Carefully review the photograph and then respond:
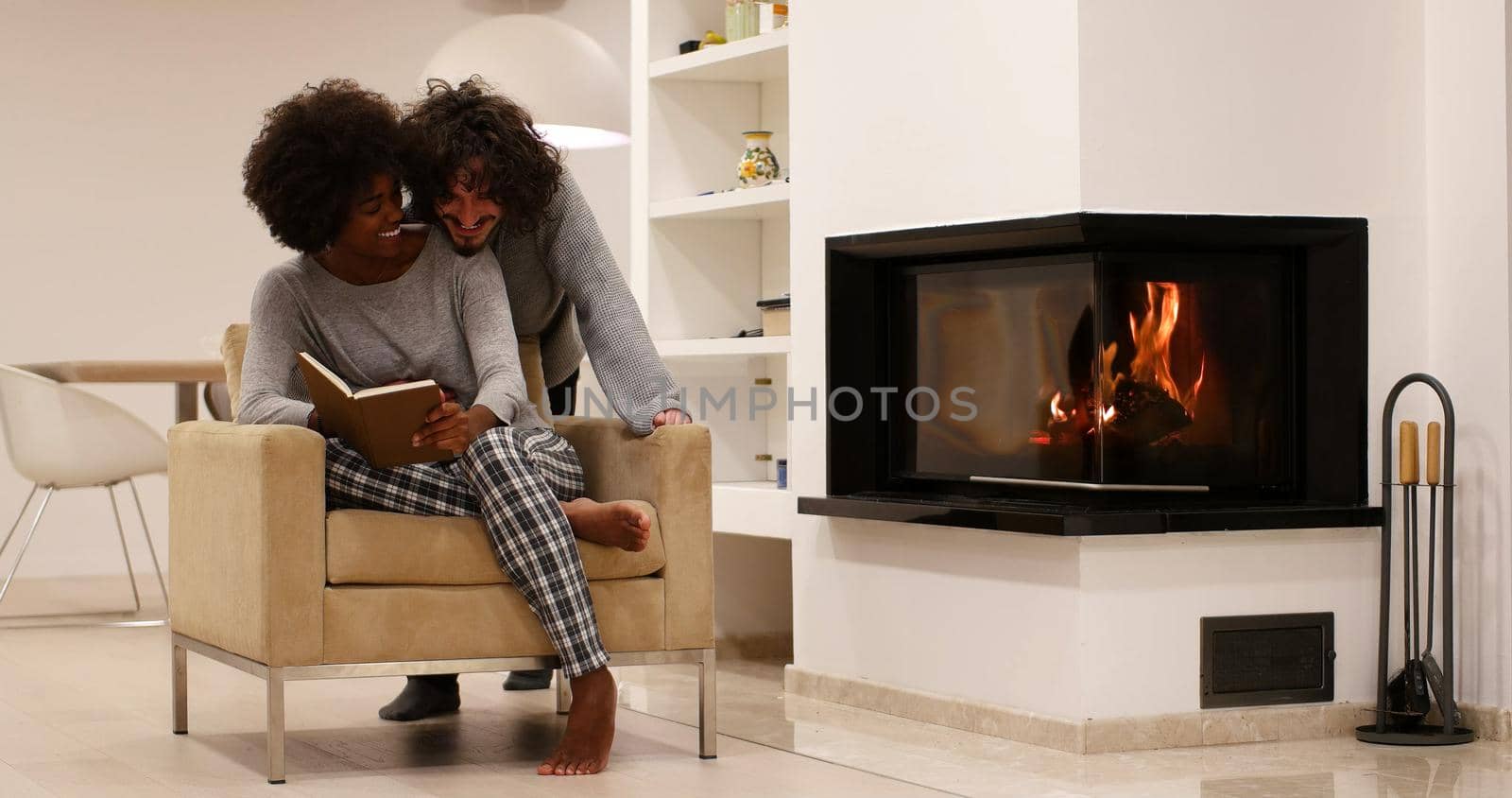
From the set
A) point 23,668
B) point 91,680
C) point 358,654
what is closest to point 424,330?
point 358,654

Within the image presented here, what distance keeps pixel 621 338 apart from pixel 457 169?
425 mm

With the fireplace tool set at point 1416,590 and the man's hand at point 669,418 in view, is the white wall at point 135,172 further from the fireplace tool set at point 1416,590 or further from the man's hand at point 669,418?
the fireplace tool set at point 1416,590

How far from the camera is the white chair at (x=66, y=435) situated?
487 centimetres

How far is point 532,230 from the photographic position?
307 centimetres

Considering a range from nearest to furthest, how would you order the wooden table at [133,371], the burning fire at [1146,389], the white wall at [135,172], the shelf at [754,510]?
1. the burning fire at [1146,389]
2. the shelf at [754,510]
3. the wooden table at [133,371]
4. the white wall at [135,172]

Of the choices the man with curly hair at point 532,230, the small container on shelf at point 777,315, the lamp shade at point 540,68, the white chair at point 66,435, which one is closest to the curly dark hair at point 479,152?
the man with curly hair at point 532,230

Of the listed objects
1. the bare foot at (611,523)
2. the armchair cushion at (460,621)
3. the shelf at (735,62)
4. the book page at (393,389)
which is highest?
the shelf at (735,62)

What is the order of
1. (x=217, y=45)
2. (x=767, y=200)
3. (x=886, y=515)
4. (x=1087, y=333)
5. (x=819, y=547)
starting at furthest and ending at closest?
1. (x=217, y=45)
2. (x=767, y=200)
3. (x=819, y=547)
4. (x=886, y=515)
5. (x=1087, y=333)

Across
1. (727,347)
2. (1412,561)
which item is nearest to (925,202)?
(727,347)

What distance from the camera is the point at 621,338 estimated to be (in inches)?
122

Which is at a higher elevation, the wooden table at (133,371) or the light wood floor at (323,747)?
the wooden table at (133,371)

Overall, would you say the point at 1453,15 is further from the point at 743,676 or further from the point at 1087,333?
the point at 743,676

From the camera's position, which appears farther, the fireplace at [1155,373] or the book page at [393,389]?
the fireplace at [1155,373]

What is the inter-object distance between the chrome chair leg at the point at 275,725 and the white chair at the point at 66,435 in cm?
236
